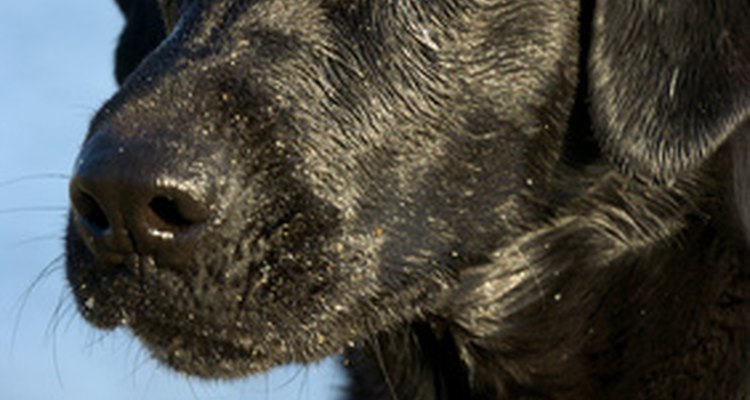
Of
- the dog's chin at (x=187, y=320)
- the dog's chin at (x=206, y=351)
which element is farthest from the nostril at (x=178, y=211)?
the dog's chin at (x=206, y=351)

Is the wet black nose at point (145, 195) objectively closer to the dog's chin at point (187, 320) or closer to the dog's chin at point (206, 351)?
the dog's chin at point (187, 320)

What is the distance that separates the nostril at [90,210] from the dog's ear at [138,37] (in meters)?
1.64

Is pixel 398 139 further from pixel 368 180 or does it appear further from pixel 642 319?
pixel 642 319

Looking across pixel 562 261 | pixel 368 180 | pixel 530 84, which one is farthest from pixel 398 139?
pixel 562 261

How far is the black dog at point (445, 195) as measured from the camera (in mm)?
2979

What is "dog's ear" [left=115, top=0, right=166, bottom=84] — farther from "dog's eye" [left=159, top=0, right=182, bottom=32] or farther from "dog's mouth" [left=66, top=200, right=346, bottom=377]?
"dog's mouth" [left=66, top=200, right=346, bottom=377]

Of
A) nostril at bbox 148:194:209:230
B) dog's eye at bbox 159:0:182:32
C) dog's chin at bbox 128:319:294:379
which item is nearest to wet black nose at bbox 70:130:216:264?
nostril at bbox 148:194:209:230

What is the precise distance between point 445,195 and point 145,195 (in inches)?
30.7

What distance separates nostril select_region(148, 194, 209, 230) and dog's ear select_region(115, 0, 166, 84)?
1751 mm

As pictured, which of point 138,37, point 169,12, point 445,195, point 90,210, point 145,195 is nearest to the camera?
point 145,195

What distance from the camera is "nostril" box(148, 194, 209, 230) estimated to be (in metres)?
2.83

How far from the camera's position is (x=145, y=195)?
2803 mm

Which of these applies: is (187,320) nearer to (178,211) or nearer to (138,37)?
(178,211)

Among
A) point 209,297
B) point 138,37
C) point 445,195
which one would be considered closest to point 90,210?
point 209,297
